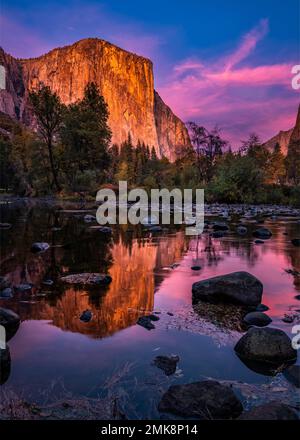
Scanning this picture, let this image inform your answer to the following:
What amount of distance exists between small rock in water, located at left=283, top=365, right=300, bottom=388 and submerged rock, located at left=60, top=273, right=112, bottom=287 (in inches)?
175

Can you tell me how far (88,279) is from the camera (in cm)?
808

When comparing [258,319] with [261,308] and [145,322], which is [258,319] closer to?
[261,308]

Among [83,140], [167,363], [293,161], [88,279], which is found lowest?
[167,363]

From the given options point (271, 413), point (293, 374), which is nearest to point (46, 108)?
point (293, 374)

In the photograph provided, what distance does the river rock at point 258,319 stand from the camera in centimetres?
574

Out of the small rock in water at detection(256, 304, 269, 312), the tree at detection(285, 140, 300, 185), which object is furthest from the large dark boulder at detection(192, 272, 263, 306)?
the tree at detection(285, 140, 300, 185)

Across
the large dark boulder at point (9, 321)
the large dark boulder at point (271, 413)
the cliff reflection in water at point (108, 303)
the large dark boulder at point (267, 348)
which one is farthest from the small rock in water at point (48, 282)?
the large dark boulder at point (271, 413)

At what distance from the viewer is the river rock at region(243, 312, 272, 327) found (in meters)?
5.74

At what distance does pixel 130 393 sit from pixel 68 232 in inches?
557

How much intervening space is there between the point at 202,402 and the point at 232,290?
11.4 ft

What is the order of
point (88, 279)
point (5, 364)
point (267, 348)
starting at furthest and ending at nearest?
point (88, 279), point (267, 348), point (5, 364)

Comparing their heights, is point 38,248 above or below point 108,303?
above

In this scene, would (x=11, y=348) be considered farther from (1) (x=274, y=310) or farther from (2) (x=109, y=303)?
(1) (x=274, y=310)

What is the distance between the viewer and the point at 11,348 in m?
4.78
